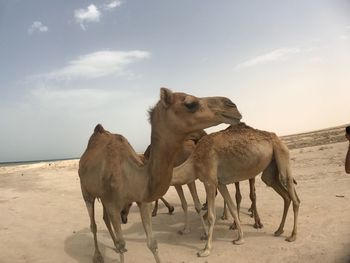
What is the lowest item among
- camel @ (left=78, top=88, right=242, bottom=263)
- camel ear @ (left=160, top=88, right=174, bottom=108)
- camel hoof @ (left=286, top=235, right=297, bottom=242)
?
camel hoof @ (left=286, top=235, right=297, bottom=242)

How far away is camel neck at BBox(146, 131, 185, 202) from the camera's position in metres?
5.19

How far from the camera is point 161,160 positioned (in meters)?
5.28

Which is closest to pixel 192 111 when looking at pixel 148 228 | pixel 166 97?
pixel 166 97

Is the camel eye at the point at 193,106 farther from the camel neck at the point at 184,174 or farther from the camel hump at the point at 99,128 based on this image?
the camel hump at the point at 99,128

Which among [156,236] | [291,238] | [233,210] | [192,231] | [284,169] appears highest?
[284,169]

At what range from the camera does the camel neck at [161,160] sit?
5.19 m

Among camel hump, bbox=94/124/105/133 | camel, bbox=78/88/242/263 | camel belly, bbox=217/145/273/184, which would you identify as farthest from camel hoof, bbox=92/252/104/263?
camel belly, bbox=217/145/273/184

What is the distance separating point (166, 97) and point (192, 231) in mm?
4517

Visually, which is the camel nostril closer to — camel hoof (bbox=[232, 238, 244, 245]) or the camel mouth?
the camel mouth

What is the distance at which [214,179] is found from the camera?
25.3 feet

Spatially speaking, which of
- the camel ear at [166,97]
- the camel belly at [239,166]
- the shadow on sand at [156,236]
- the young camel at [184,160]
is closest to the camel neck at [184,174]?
the camel belly at [239,166]

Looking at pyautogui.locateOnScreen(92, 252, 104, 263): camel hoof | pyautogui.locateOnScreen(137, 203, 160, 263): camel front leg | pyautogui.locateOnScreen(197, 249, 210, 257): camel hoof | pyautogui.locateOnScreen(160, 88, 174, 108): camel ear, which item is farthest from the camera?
pyautogui.locateOnScreen(92, 252, 104, 263): camel hoof

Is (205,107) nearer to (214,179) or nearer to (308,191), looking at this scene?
(214,179)

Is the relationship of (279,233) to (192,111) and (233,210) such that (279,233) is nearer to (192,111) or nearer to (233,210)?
(233,210)
